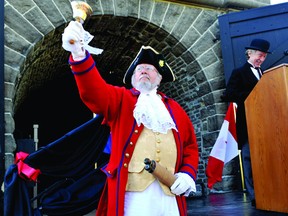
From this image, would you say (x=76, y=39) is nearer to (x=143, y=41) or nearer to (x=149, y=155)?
(x=149, y=155)

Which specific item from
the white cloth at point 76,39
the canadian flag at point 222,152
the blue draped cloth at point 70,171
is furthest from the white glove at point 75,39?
the canadian flag at point 222,152

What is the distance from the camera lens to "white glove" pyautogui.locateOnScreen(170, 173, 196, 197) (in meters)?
1.88

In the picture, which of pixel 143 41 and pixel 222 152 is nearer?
pixel 222 152

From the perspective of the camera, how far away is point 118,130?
200cm

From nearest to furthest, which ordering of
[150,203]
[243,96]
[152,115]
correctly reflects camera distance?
[150,203] < [152,115] < [243,96]

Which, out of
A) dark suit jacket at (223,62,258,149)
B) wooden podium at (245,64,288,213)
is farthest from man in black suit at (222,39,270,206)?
wooden podium at (245,64,288,213)

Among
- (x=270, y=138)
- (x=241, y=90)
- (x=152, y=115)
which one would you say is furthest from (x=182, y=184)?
(x=241, y=90)

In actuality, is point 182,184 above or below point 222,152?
below

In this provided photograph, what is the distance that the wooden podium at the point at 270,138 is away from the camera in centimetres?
264

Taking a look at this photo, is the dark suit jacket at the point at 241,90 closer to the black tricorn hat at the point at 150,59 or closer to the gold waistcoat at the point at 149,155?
the black tricorn hat at the point at 150,59

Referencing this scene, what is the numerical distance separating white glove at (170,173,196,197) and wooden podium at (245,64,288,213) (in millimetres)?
1062

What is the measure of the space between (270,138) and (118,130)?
1.45 metres

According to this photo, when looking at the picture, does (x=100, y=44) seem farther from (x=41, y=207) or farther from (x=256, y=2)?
(x=41, y=207)

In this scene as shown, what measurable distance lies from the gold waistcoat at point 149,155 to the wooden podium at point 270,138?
1.09 m
